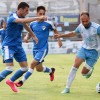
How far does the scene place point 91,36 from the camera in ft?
35.3

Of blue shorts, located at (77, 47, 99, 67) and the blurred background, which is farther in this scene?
the blurred background

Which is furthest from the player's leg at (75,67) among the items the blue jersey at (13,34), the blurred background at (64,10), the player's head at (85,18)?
the blurred background at (64,10)

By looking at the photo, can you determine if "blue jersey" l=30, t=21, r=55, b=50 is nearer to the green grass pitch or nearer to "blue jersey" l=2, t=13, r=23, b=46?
the green grass pitch

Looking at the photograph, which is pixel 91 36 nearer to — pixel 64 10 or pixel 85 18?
pixel 85 18

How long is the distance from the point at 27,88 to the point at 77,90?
126 cm

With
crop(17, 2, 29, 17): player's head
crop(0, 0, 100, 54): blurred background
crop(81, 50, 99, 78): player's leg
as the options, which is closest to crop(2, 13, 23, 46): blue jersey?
crop(17, 2, 29, 17): player's head

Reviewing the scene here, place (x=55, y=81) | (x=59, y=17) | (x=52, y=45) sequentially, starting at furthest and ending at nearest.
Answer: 1. (x=59, y=17)
2. (x=52, y=45)
3. (x=55, y=81)

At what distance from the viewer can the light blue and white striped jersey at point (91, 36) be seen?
1074cm

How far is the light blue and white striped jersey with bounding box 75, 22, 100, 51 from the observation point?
1074 centimetres

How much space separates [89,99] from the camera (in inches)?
390

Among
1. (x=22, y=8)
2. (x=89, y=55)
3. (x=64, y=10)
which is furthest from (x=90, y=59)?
(x=64, y=10)

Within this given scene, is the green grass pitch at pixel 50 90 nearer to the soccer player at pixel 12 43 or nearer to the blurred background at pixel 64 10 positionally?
the soccer player at pixel 12 43

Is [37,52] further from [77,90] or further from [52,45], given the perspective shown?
[52,45]

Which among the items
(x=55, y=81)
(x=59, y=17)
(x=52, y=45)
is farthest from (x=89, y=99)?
(x=59, y=17)
